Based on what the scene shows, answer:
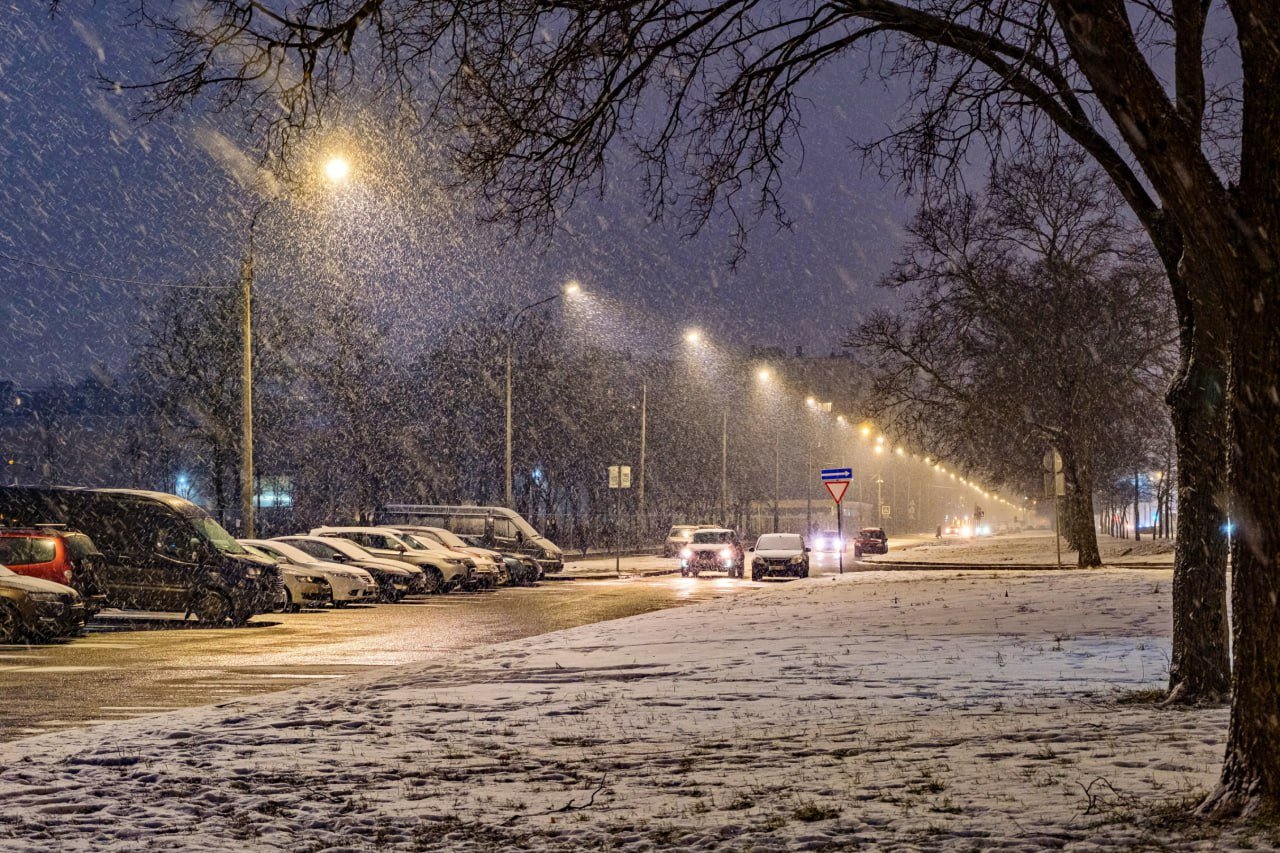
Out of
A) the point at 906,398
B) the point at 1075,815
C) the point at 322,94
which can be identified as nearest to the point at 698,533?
the point at 906,398

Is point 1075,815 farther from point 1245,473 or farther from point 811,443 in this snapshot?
point 811,443

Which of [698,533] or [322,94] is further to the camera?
[698,533]

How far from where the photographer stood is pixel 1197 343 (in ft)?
32.8

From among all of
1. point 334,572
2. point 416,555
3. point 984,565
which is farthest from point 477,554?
point 984,565

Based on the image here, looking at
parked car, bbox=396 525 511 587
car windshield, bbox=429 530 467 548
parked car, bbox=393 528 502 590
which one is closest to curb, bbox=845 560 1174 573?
parked car, bbox=396 525 511 587

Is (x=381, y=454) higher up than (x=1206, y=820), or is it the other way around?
(x=381, y=454)

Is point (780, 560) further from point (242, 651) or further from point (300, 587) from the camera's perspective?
point (242, 651)

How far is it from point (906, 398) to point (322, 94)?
33.4 metres

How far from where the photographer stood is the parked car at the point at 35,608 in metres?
19.9

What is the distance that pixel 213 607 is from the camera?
23.9 m

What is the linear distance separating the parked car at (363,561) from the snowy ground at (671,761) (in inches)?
662

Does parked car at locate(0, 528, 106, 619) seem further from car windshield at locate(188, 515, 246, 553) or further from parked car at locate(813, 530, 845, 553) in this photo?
parked car at locate(813, 530, 845, 553)

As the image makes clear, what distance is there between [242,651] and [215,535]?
760 cm

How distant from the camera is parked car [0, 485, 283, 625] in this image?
23.9 meters
